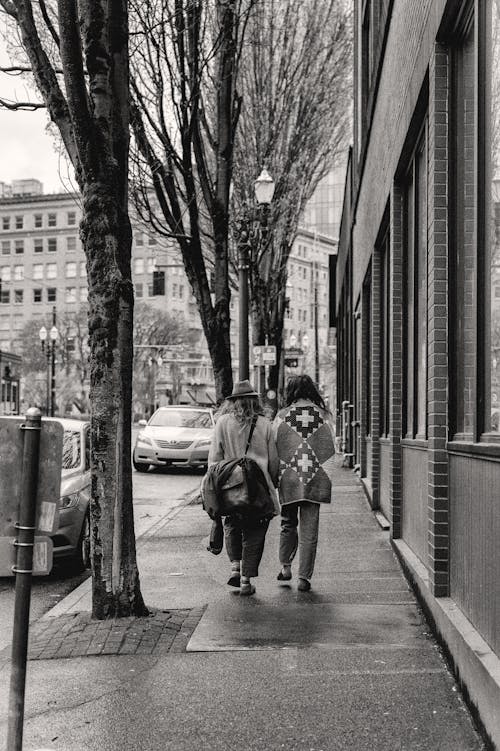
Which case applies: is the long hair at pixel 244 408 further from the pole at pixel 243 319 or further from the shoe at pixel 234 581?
the pole at pixel 243 319

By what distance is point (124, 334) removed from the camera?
7078 millimetres

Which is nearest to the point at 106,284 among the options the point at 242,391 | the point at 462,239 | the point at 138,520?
the point at 242,391

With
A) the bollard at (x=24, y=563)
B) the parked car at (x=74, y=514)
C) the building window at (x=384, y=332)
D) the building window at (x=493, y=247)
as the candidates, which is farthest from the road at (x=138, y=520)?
the building window at (x=493, y=247)

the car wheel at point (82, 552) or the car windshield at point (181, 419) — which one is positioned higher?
the car windshield at point (181, 419)

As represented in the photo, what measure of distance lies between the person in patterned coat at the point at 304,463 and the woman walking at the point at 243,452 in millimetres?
127

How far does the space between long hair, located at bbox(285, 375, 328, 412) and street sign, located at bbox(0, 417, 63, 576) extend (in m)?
4.49

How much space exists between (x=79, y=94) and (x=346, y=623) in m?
3.98

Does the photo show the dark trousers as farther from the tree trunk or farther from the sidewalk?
the tree trunk

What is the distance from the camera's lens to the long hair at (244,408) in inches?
320

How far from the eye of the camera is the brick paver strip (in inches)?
244

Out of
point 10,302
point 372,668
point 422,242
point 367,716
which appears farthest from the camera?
point 10,302

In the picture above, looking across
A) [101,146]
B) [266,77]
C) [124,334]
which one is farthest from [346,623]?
[266,77]

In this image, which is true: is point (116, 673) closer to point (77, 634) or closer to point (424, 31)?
point (77, 634)

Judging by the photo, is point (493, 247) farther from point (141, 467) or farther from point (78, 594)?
point (141, 467)
